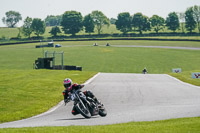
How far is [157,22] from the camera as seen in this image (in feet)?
560

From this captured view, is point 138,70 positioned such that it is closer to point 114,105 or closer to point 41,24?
point 114,105

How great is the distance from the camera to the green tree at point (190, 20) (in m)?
154

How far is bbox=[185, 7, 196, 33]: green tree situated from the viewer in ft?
505

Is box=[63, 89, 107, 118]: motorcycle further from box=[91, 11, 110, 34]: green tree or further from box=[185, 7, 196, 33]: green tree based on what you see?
box=[91, 11, 110, 34]: green tree

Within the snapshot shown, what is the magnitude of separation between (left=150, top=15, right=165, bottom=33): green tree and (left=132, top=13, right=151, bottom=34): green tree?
3316 mm

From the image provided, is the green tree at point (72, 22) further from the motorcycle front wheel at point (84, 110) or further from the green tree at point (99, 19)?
the motorcycle front wheel at point (84, 110)

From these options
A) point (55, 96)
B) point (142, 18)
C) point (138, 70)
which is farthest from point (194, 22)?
point (55, 96)

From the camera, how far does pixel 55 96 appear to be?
20.9 m

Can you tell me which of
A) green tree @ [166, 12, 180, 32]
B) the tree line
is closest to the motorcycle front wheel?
the tree line

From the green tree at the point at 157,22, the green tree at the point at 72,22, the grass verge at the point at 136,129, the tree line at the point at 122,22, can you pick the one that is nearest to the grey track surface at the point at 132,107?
the grass verge at the point at 136,129

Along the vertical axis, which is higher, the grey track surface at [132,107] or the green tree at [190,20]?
the green tree at [190,20]

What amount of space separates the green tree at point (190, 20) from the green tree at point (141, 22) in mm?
19617

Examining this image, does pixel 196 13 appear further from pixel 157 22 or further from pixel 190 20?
pixel 157 22

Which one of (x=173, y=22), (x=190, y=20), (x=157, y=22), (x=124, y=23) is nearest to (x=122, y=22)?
(x=124, y=23)
